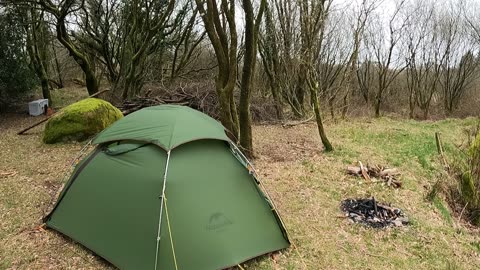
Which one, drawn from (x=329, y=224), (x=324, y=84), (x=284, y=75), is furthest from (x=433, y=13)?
(x=329, y=224)

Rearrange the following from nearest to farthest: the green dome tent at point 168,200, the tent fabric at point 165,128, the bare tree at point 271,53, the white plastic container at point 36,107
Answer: the green dome tent at point 168,200 < the tent fabric at point 165,128 < the white plastic container at point 36,107 < the bare tree at point 271,53

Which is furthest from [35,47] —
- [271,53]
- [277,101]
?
[277,101]

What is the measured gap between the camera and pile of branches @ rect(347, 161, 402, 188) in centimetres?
653

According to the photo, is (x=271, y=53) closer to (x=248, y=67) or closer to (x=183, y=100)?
(x=183, y=100)

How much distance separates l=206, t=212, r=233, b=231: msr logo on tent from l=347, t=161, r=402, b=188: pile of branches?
11.6ft

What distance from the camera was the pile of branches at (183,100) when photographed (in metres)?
10.9

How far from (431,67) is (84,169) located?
70.9 feet

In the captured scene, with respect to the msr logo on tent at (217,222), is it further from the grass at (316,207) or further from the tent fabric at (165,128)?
the tent fabric at (165,128)

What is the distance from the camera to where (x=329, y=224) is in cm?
510

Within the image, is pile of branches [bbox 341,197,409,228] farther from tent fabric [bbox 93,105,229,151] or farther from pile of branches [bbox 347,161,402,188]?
tent fabric [bbox 93,105,229,151]

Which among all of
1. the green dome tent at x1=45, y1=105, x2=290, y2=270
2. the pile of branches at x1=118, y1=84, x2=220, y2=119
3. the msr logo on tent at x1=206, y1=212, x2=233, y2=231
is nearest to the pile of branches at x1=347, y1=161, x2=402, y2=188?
the green dome tent at x1=45, y1=105, x2=290, y2=270

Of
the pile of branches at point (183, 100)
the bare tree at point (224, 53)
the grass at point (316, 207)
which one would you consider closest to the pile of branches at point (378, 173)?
the grass at point (316, 207)

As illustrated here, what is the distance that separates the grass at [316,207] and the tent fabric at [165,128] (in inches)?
55.8

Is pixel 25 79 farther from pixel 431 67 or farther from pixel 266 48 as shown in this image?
pixel 431 67
